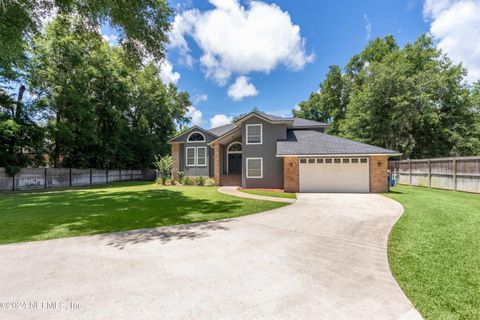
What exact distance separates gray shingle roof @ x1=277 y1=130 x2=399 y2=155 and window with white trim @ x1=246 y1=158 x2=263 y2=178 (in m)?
2.01

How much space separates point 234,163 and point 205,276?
1659 centimetres

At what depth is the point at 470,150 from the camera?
69.2 ft

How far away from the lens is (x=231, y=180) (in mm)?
18625

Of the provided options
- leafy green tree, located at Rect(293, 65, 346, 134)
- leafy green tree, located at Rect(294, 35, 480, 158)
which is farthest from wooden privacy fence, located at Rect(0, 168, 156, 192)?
leafy green tree, located at Rect(293, 65, 346, 134)

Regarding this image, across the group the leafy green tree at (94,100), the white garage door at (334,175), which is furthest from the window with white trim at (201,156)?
the white garage door at (334,175)

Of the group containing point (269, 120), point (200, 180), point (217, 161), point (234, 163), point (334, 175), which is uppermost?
point (269, 120)

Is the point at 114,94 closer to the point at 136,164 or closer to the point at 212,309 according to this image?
the point at 136,164

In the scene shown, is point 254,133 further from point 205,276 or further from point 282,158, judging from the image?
point 205,276

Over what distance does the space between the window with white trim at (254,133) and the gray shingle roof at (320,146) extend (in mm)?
1533

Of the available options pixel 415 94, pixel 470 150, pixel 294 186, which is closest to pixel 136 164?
pixel 294 186

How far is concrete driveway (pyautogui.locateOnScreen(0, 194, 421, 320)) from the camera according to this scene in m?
2.62

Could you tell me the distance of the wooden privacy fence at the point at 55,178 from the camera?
639 inches

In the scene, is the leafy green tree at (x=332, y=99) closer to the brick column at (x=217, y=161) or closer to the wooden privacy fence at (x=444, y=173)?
the wooden privacy fence at (x=444, y=173)

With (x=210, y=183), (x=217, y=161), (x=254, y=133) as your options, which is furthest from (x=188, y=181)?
(x=254, y=133)
